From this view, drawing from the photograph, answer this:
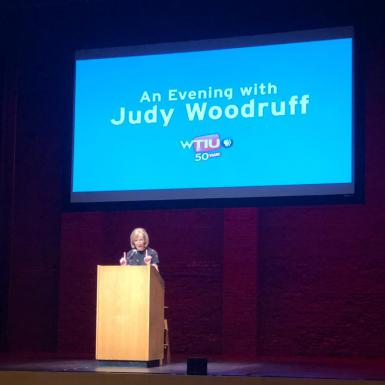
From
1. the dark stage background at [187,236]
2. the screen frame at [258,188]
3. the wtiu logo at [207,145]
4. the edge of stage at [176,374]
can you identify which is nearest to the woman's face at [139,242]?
the edge of stage at [176,374]

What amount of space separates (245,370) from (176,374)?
696mm

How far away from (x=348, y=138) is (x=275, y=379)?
249 centimetres

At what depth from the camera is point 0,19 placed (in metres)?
8.69

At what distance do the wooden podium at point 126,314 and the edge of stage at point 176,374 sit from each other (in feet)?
0.35

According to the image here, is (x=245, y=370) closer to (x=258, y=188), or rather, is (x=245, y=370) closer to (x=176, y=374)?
(x=176, y=374)

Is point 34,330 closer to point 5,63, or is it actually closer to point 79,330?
A: point 79,330

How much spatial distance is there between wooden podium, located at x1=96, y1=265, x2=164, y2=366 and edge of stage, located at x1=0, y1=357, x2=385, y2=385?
0.11m

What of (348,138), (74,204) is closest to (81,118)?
(74,204)

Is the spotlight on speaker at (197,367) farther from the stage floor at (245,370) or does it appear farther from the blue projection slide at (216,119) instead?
the blue projection slide at (216,119)

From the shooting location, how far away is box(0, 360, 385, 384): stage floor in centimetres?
485

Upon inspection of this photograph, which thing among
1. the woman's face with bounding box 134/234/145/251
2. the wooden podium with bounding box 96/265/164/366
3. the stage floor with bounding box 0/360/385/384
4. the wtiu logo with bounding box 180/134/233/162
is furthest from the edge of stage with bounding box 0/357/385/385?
the wtiu logo with bounding box 180/134/233/162

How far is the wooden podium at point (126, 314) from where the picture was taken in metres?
5.64

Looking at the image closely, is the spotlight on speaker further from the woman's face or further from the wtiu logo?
the wtiu logo

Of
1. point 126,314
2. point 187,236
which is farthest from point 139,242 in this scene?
point 187,236
